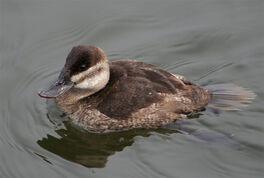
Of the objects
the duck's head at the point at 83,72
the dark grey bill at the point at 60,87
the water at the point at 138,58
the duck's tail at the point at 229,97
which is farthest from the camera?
the duck's tail at the point at 229,97

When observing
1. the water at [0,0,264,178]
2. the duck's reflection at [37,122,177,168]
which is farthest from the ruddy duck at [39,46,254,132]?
the water at [0,0,264,178]

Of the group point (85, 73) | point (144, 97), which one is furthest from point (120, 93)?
point (85, 73)

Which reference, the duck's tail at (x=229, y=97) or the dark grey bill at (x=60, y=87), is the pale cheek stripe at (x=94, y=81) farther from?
the duck's tail at (x=229, y=97)

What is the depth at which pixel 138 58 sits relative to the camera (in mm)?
8672

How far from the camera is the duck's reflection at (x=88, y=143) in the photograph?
6.66m

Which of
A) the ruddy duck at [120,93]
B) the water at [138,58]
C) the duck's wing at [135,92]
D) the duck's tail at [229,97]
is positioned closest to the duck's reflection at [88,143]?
the water at [138,58]

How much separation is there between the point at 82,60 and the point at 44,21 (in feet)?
9.98

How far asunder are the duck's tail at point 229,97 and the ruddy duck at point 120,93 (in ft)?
0.30

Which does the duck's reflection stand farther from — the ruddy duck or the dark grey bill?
the dark grey bill

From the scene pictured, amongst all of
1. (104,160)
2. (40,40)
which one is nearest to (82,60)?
(104,160)

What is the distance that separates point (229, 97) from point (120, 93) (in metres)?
1.70

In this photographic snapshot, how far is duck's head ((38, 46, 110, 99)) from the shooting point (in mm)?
6648

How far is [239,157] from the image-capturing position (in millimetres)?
6402

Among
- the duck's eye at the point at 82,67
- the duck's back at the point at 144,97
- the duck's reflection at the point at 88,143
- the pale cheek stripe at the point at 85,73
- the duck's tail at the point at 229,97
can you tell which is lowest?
the duck's reflection at the point at 88,143
